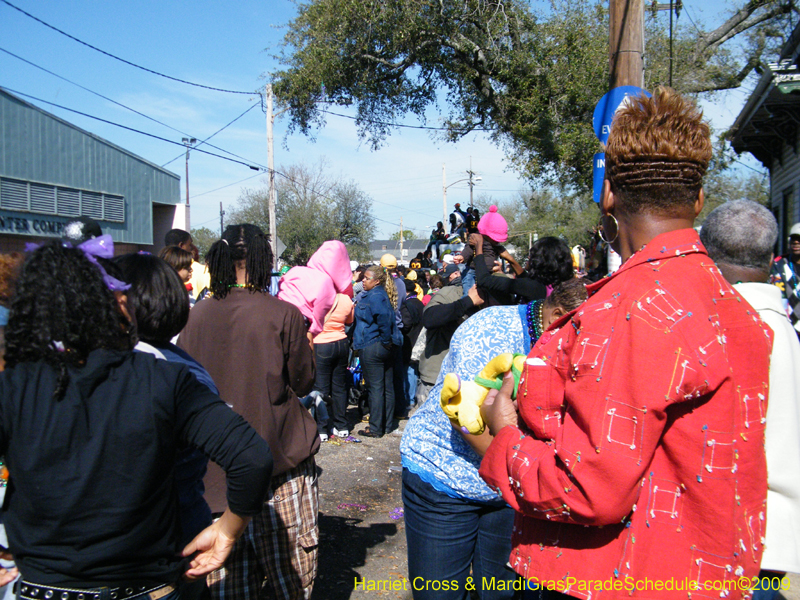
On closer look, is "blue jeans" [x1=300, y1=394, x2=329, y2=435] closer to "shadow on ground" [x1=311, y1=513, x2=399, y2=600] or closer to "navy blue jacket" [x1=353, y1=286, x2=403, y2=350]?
"navy blue jacket" [x1=353, y1=286, x2=403, y2=350]

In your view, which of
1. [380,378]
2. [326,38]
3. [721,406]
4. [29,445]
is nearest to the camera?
[721,406]

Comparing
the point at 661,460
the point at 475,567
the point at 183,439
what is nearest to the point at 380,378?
the point at 475,567

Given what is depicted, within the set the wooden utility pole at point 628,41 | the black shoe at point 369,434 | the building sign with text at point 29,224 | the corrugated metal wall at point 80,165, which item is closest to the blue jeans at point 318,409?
the black shoe at point 369,434

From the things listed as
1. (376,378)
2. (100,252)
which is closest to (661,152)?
(100,252)

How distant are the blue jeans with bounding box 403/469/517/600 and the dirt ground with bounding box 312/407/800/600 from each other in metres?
1.43

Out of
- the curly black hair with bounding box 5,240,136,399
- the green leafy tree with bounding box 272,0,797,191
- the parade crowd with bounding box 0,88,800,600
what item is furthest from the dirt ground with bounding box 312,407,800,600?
the green leafy tree with bounding box 272,0,797,191

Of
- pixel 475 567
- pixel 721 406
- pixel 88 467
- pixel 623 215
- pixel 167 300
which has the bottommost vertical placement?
pixel 475 567

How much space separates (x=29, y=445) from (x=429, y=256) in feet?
52.7

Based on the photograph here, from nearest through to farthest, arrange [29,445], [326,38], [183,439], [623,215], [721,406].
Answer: [721,406]
[623,215]
[29,445]
[183,439]
[326,38]

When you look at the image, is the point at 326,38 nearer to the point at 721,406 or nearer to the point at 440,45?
the point at 440,45

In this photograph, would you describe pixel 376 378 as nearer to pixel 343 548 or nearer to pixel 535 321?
pixel 343 548

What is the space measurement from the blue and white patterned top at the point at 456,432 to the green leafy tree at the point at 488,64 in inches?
430

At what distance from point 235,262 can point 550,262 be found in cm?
176

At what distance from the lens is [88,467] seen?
5.03 ft
